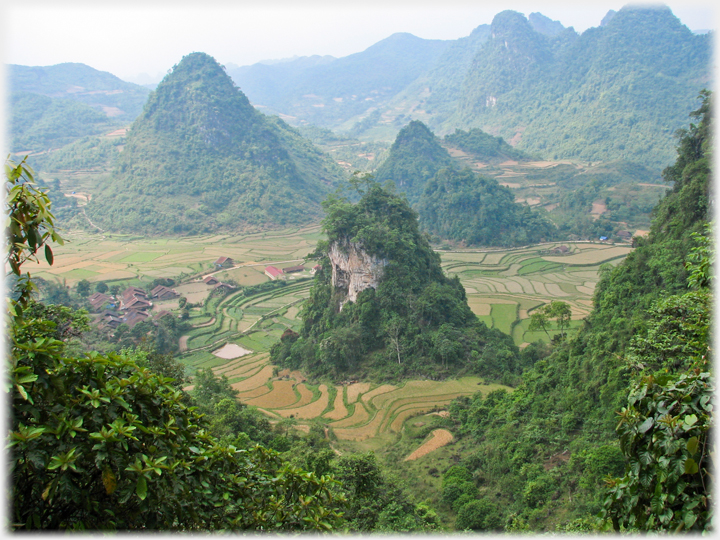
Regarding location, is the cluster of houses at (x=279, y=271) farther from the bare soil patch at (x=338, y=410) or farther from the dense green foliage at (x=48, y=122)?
the dense green foliage at (x=48, y=122)

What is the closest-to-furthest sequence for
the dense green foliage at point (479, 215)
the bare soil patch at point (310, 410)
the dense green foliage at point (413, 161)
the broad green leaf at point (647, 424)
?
the broad green leaf at point (647, 424)
the bare soil patch at point (310, 410)
the dense green foliage at point (479, 215)
the dense green foliage at point (413, 161)

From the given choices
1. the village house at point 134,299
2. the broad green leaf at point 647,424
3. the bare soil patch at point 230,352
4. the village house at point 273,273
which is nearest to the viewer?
the broad green leaf at point 647,424

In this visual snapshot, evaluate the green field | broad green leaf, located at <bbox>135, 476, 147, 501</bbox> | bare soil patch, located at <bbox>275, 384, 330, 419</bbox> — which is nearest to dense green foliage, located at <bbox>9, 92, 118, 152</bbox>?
the green field

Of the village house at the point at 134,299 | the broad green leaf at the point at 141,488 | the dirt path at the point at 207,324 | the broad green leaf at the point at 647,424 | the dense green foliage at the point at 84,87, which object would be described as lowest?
the dirt path at the point at 207,324

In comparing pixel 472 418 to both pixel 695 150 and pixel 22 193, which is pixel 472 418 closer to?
pixel 695 150

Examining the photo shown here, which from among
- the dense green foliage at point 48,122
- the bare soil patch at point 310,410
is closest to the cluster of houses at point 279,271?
the bare soil patch at point 310,410

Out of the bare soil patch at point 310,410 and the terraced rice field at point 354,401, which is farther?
the bare soil patch at point 310,410

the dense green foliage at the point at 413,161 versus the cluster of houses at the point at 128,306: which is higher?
the dense green foliage at the point at 413,161

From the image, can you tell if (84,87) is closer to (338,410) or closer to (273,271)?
(273,271)

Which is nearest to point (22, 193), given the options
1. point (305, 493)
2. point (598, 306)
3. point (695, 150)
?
point (305, 493)
